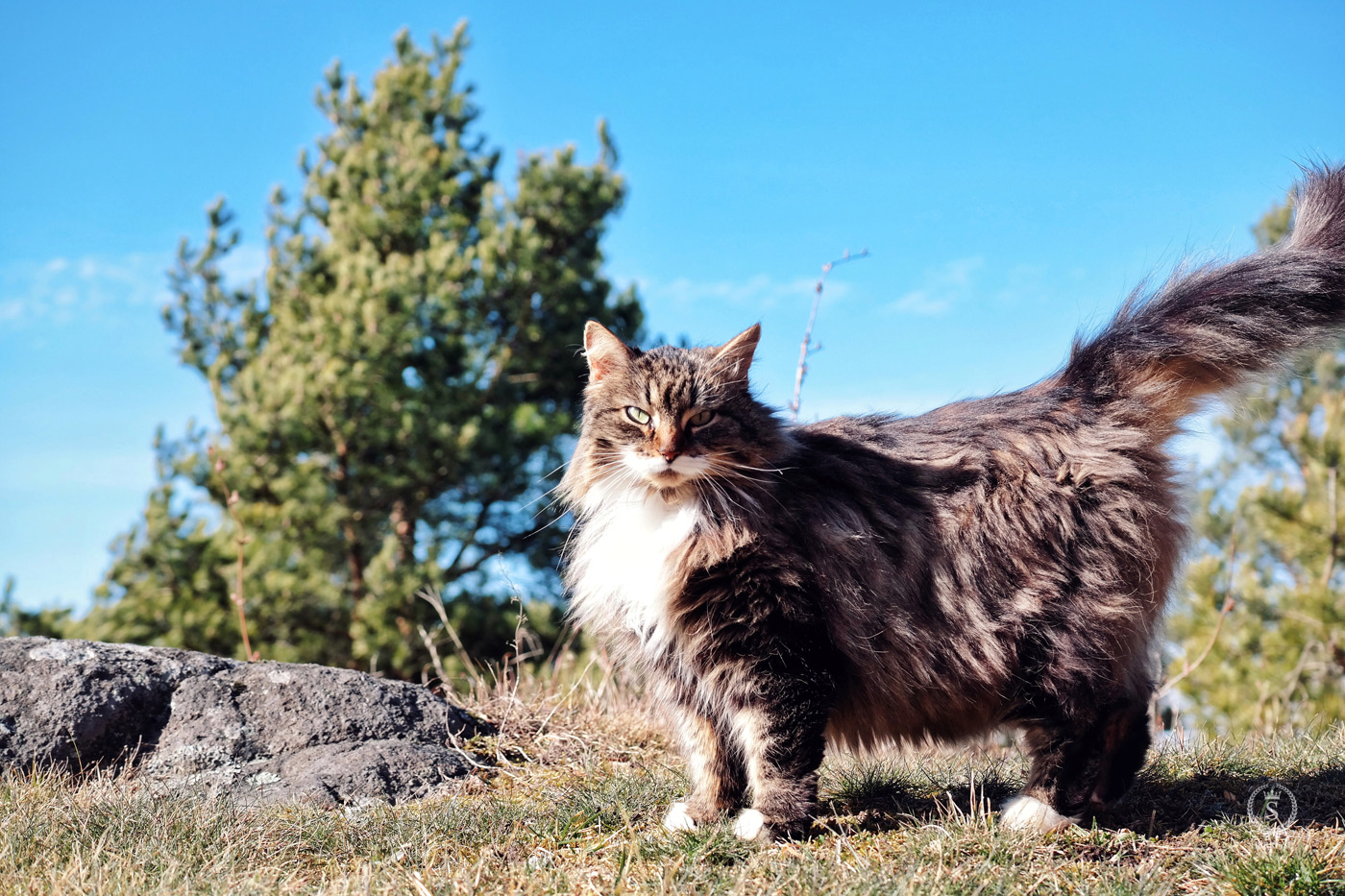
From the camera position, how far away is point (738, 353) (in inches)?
137

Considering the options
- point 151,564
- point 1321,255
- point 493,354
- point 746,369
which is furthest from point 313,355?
point 1321,255

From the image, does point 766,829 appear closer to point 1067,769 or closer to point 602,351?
point 1067,769

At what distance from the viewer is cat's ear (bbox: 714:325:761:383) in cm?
345

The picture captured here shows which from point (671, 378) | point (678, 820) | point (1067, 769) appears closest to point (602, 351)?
point (671, 378)

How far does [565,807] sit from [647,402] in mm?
1443

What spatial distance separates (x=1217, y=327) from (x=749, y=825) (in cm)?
246

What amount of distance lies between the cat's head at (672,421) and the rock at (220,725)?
59.1 inches

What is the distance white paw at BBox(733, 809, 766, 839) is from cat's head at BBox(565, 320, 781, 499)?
1069 mm

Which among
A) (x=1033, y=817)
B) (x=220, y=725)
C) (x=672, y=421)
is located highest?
(x=672, y=421)

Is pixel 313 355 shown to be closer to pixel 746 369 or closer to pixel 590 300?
pixel 590 300

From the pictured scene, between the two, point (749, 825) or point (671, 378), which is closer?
point (749, 825)

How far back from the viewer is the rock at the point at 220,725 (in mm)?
3926

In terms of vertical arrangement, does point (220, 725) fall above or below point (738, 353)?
below

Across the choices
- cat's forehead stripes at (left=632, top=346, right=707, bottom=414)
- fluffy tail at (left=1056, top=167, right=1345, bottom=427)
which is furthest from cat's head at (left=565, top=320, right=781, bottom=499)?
fluffy tail at (left=1056, top=167, right=1345, bottom=427)
